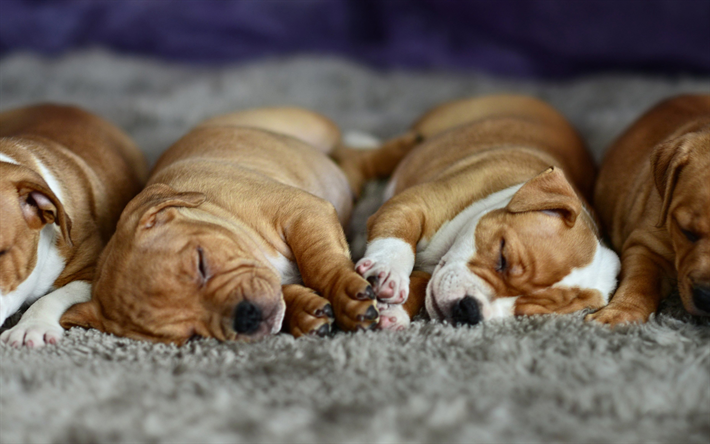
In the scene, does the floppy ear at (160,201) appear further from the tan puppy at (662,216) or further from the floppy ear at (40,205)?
the tan puppy at (662,216)

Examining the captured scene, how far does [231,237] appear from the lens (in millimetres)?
3104

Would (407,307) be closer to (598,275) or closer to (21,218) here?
(598,275)

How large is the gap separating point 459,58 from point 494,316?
17.3 ft

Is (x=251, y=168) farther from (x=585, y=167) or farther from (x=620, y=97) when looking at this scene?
(x=620, y=97)

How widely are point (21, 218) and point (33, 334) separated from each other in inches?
22.3

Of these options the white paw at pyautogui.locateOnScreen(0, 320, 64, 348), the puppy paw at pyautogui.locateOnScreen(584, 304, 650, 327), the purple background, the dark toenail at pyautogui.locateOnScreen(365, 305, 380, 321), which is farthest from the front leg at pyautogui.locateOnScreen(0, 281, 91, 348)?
the purple background

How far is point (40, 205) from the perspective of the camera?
10.4 ft

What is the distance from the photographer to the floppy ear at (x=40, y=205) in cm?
308

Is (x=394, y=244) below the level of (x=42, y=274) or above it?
above

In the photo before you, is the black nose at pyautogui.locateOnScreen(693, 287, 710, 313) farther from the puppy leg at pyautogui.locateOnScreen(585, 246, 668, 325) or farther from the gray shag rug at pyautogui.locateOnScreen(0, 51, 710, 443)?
the puppy leg at pyautogui.locateOnScreen(585, 246, 668, 325)

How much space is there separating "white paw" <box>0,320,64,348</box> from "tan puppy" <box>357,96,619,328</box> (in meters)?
1.44

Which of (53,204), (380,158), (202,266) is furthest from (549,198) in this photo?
(53,204)

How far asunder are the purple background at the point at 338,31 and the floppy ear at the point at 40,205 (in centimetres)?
507

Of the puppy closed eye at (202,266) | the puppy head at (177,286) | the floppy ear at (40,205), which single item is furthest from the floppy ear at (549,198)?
the floppy ear at (40,205)
